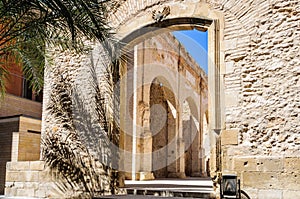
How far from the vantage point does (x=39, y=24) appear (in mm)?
6527

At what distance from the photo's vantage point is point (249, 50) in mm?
6555

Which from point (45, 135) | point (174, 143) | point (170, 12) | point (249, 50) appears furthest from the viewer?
point (174, 143)

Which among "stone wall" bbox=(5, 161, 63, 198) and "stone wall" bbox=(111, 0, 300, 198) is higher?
"stone wall" bbox=(111, 0, 300, 198)

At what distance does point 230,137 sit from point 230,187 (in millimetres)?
945

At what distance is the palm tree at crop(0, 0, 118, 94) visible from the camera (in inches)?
228

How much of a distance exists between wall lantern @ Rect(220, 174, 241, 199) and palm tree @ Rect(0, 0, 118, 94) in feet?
10.4

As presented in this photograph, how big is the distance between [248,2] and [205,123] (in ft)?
53.6

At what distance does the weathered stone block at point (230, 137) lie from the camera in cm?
645

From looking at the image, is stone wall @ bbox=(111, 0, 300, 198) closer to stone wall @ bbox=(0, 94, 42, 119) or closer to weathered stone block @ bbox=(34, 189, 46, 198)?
weathered stone block @ bbox=(34, 189, 46, 198)

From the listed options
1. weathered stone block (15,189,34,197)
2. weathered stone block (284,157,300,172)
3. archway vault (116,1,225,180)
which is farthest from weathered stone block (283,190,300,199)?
weathered stone block (15,189,34,197)

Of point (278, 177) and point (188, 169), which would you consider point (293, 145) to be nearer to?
point (278, 177)

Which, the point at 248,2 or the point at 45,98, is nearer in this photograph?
the point at 248,2

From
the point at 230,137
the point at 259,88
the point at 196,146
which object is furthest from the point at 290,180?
the point at 196,146

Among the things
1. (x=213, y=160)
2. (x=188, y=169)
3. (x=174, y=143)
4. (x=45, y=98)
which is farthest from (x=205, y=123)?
(x=213, y=160)
